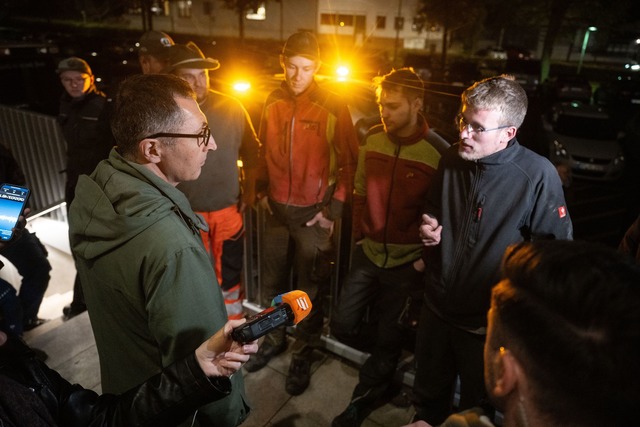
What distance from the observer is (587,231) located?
9359 mm

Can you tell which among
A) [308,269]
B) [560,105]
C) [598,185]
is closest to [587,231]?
[598,185]

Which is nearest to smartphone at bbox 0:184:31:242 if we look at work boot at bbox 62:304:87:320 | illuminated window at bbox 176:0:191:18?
work boot at bbox 62:304:87:320

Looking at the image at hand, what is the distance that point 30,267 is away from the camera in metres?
4.40

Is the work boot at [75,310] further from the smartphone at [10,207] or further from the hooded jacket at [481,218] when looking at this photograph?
the hooded jacket at [481,218]

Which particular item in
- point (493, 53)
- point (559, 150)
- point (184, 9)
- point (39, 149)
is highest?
point (184, 9)

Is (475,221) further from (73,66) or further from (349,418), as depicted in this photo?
(73,66)

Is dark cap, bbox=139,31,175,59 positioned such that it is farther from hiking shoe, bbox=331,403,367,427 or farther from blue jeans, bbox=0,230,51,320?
hiking shoe, bbox=331,403,367,427

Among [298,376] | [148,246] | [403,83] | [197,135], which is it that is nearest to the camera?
[148,246]

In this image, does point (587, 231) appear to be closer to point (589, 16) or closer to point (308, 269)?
point (308, 269)

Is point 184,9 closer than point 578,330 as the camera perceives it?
No

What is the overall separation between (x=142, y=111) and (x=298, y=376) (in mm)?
2652

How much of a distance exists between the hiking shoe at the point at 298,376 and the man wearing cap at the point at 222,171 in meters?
1.06

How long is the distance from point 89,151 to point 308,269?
265 cm

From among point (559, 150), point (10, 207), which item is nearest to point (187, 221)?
point (10, 207)
